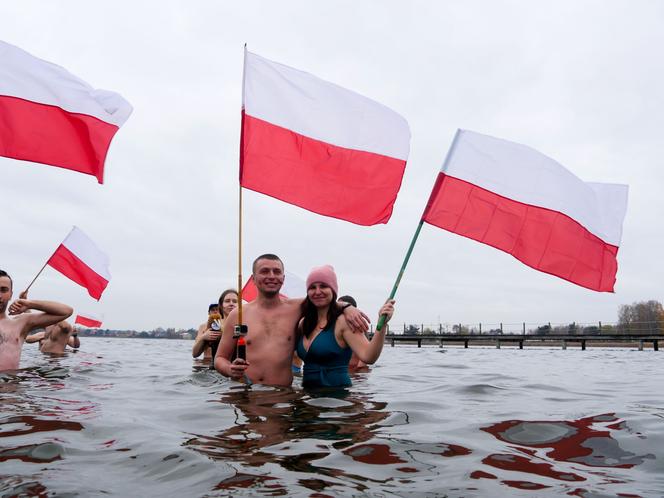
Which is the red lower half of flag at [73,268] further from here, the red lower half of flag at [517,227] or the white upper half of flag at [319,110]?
the red lower half of flag at [517,227]

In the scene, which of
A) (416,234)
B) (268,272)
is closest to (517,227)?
(416,234)

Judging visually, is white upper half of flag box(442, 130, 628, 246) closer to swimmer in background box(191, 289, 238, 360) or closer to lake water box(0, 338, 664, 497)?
lake water box(0, 338, 664, 497)

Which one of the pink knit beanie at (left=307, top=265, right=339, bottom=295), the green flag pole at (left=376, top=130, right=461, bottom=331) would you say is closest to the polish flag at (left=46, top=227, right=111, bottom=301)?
the pink knit beanie at (left=307, top=265, right=339, bottom=295)

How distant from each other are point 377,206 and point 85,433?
372cm

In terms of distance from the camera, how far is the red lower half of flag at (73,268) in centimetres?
1020

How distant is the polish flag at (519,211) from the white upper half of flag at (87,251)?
23.7ft

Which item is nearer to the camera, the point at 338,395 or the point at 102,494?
the point at 102,494

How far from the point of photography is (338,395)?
609 cm

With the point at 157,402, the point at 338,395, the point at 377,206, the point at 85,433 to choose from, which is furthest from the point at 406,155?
the point at 85,433

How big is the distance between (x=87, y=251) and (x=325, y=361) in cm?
631

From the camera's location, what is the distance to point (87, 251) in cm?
1048

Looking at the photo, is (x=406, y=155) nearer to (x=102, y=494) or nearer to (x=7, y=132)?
(x=7, y=132)

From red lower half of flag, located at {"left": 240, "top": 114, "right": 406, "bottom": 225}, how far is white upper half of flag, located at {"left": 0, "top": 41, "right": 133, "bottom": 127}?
1.73 m

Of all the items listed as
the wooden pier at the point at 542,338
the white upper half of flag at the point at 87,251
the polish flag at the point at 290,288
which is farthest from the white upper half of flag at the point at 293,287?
the wooden pier at the point at 542,338
